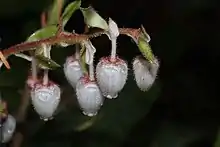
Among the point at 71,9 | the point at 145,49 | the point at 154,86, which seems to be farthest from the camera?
the point at 154,86

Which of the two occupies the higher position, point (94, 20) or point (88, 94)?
point (94, 20)

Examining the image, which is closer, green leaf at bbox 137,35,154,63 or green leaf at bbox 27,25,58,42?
green leaf at bbox 137,35,154,63

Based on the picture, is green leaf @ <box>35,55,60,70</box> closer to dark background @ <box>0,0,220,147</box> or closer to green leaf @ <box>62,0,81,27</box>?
green leaf @ <box>62,0,81,27</box>

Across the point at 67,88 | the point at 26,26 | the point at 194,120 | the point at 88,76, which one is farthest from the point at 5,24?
the point at 88,76

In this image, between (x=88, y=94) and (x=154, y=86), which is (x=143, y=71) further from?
(x=154, y=86)

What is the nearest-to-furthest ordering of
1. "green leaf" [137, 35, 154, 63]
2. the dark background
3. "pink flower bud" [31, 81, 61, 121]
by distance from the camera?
1. "green leaf" [137, 35, 154, 63]
2. "pink flower bud" [31, 81, 61, 121]
3. the dark background

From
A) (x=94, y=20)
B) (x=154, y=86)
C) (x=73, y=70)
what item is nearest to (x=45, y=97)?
(x=73, y=70)

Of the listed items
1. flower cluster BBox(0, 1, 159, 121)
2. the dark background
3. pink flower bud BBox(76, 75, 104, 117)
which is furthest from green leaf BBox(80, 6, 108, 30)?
the dark background
